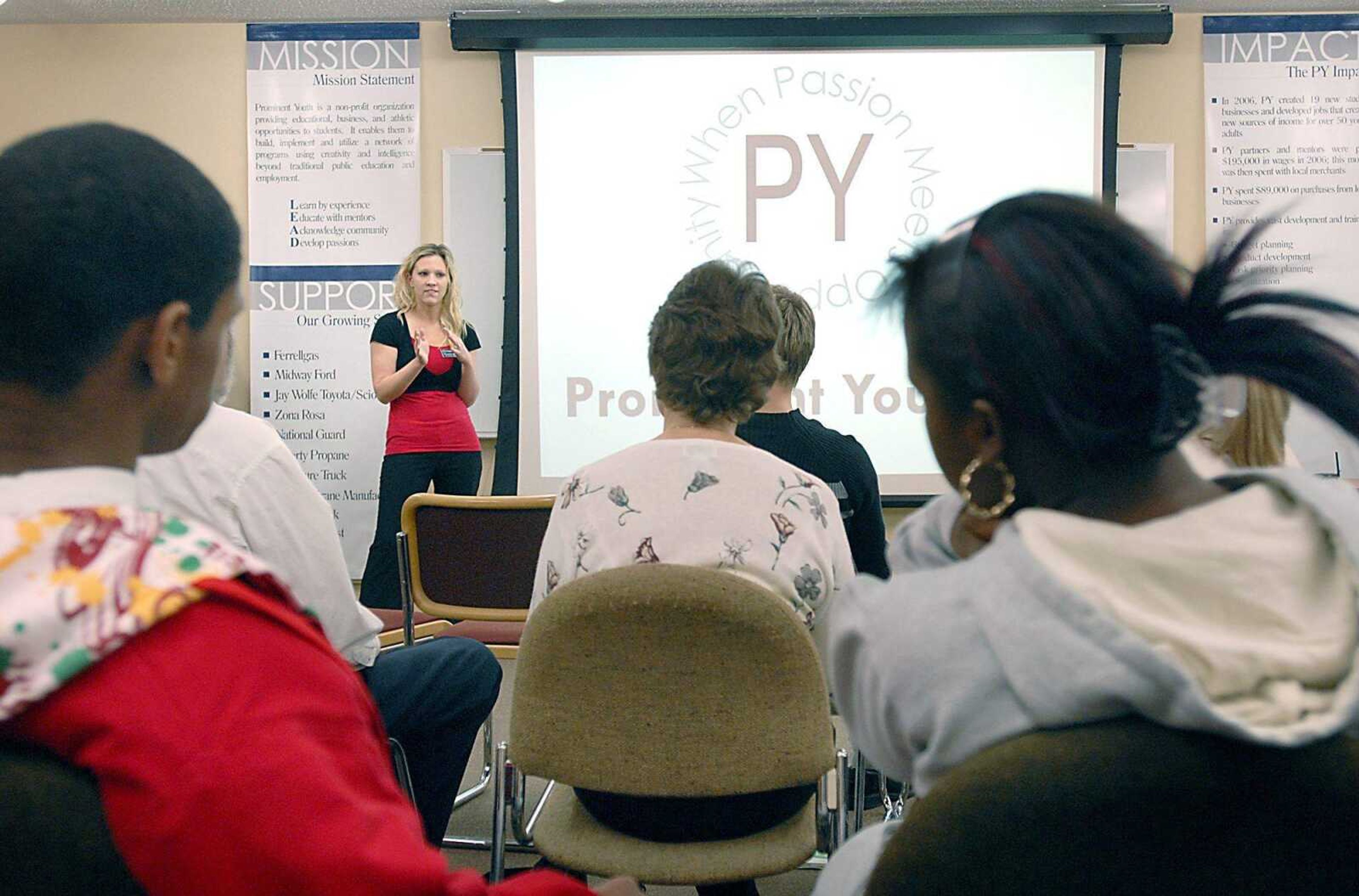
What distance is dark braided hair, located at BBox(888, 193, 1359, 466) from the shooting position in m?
0.69

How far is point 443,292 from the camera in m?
4.50

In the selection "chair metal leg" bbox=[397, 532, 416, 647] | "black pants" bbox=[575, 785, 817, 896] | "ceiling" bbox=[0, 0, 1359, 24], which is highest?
"ceiling" bbox=[0, 0, 1359, 24]

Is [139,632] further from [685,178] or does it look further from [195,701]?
[685,178]

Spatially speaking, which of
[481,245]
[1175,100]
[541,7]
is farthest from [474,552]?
[1175,100]

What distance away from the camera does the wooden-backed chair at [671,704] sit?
1351 mm

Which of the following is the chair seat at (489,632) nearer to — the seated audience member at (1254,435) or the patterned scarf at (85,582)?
the seated audience member at (1254,435)

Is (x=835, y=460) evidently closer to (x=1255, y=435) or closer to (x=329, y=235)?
(x=1255, y=435)

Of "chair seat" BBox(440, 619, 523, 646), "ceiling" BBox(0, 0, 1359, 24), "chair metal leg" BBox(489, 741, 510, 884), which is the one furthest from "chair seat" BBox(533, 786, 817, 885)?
"ceiling" BBox(0, 0, 1359, 24)

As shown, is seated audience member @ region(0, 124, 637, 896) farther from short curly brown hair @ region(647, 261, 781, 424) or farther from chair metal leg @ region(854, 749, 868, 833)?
chair metal leg @ region(854, 749, 868, 833)

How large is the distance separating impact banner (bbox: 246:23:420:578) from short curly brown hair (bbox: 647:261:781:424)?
133 inches

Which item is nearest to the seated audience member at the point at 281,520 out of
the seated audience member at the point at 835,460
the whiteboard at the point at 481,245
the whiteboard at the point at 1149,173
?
the seated audience member at the point at 835,460

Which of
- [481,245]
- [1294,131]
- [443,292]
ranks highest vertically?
→ [1294,131]

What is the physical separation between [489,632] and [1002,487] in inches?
97.9

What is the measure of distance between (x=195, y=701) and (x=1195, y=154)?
206 inches
